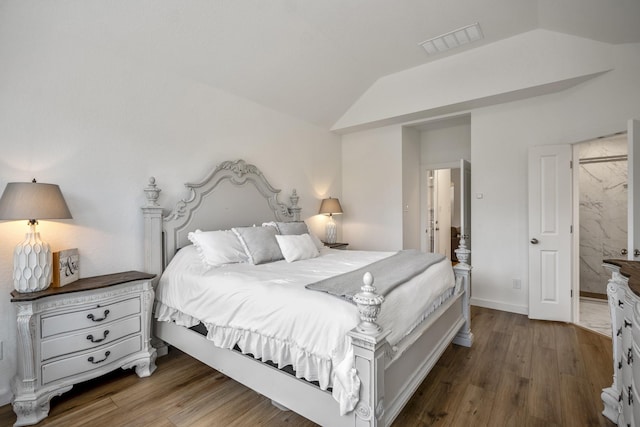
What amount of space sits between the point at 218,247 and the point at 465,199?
3217 millimetres

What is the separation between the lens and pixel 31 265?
193 centimetres

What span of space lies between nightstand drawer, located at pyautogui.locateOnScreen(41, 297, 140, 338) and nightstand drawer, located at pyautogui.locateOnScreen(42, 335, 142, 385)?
0.64 ft

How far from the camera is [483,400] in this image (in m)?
2.03

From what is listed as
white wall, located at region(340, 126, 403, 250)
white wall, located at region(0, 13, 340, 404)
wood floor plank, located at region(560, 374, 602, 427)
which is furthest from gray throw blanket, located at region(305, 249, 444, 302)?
white wall, located at region(340, 126, 403, 250)

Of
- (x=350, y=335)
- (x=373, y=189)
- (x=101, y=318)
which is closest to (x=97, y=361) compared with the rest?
(x=101, y=318)

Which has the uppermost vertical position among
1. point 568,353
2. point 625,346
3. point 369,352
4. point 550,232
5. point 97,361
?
point 550,232

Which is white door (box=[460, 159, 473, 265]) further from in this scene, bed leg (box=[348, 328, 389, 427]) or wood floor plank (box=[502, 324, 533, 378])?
bed leg (box=[348, 328, 389, 427])

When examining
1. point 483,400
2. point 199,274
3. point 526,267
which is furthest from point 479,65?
point 199,274

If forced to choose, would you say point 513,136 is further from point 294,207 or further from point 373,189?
point 294,207

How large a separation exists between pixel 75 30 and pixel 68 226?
153cm

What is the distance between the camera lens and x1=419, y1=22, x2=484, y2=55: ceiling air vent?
3.21m

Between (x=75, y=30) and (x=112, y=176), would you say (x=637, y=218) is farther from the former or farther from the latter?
(x=75, y=30)

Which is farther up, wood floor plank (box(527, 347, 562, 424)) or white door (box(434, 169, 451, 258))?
white door (box(434, 169, 451, 258))

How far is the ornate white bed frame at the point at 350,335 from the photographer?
137 cm
